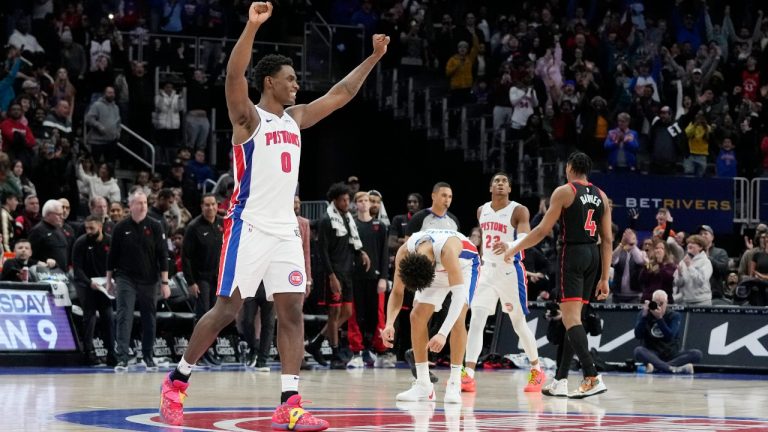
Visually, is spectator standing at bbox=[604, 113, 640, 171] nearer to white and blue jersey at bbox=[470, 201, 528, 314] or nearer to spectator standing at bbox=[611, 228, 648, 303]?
spectator standing at bbox=[611, 228, 648, 303]

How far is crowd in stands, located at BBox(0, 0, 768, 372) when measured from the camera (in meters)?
19.1

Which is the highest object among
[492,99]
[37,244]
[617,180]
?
[492,99]

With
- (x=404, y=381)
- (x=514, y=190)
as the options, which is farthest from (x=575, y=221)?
(x=514, y=190)

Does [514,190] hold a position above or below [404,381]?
above

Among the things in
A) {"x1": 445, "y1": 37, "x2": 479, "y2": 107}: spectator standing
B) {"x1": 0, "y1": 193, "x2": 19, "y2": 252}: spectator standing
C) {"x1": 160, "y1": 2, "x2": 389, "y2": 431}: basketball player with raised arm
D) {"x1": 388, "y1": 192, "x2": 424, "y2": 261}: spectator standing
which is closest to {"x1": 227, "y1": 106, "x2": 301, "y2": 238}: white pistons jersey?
{"x1": 160, "y1": 2, "x2": 389, "y2": 431}: basketball player with raised arm

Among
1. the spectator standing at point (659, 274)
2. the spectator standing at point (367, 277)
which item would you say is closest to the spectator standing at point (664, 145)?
the spectator standing at point (659, 274)

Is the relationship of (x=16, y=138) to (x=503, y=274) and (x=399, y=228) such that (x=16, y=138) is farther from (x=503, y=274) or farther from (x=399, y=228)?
(x=503, y=274)

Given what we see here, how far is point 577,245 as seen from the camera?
41.8 feet

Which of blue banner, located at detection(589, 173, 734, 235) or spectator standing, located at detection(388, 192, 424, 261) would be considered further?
blue banner, located at detection(589, 173, 734, 235)

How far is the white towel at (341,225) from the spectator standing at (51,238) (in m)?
3.42

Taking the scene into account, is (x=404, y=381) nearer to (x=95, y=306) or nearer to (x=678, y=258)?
(x=95, y=306)

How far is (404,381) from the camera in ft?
48.7

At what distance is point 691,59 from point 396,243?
A: 36.5ft

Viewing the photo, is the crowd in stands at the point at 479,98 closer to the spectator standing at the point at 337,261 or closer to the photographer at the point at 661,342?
the spectator standing at the point at 337,261
